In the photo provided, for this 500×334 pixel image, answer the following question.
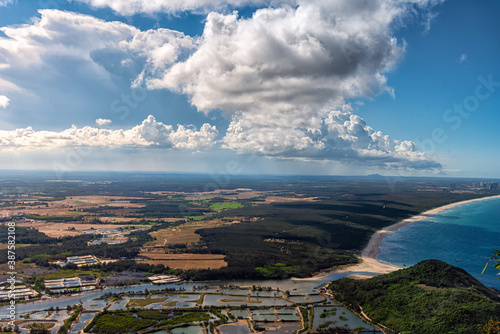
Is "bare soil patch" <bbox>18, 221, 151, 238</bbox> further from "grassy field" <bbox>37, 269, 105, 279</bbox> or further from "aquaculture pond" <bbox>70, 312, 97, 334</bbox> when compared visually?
"aquaculture pond" <bbox>70, 312, 97, 334</bbox>

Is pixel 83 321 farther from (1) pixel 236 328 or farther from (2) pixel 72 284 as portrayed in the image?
(1) pixel 236 328

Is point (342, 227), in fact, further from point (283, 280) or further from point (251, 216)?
point (283, 280)

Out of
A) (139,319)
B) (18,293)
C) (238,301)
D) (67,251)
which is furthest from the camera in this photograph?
(67,251)

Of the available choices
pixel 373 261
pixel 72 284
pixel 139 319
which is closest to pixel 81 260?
pixel 72 284

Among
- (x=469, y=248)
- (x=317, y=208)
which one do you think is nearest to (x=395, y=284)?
(x=469, y=248)

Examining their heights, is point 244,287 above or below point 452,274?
below

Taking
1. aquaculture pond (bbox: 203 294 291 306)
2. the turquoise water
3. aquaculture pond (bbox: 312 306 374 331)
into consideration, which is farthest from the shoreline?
aquaculture pond (bbox: 203 294 291 306)

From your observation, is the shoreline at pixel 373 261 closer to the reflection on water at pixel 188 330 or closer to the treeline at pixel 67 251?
the reflection on water at pixel 188 330
